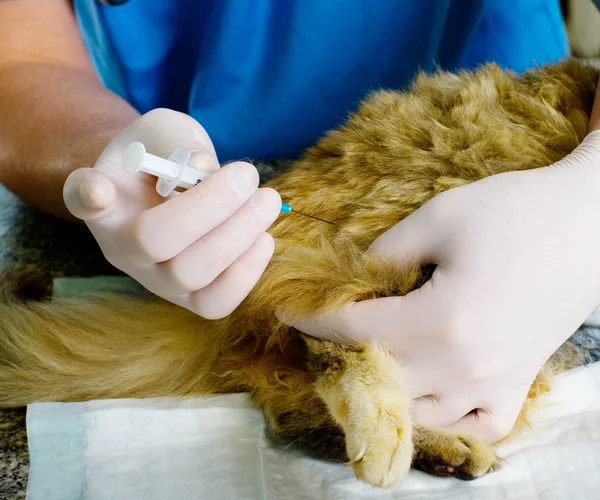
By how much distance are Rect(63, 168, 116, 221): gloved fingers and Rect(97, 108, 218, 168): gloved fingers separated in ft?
0.52

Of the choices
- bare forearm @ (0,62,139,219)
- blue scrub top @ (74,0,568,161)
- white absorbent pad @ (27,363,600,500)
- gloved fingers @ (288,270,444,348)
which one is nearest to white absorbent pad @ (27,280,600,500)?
white absorbent pad @ (27,363,600,500)

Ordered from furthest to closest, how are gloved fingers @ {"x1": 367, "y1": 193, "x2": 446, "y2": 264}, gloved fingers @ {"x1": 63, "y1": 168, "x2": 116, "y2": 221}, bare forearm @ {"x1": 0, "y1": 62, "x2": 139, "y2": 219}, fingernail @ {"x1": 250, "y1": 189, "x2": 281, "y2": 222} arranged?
1. bare forearm @ {"x1": 0, "y1": 62, "x2": 139, "y2": 219}
2. gloved fingers @ {"x1": 367, "y1": 193, "x2": 446, "y2": 264}
3. fingernail @ {"x1": 250, "y1": 189, "x2": 281, "y2": 222}
4. gloved fingers @ {"x1": 63, "y1": 168, "x2": 116, "y2": 221}

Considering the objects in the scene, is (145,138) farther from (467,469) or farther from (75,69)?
(467,469)

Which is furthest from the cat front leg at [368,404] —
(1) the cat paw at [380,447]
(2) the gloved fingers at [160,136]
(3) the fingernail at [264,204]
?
(2) the gloved fingers at [160,136]

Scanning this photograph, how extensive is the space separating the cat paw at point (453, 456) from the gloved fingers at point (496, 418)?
0.02 m

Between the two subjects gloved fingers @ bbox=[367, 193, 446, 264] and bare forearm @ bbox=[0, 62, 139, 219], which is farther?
bare forearm @ bbox=[0, 62, 139, 219]

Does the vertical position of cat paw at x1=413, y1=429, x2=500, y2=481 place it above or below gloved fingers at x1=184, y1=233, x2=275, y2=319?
below

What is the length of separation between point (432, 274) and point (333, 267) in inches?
6.0

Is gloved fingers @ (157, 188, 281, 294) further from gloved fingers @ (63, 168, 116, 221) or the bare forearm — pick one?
the bare forearm

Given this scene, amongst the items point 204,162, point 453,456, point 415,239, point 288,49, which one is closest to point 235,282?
point 204,162

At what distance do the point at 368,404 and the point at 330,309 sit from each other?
146mm

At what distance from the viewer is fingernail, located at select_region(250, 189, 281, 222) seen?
27.2 inches

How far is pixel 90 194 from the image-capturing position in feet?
1.93

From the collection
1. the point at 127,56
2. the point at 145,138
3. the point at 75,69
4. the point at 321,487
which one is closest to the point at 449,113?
the point at 145,138
